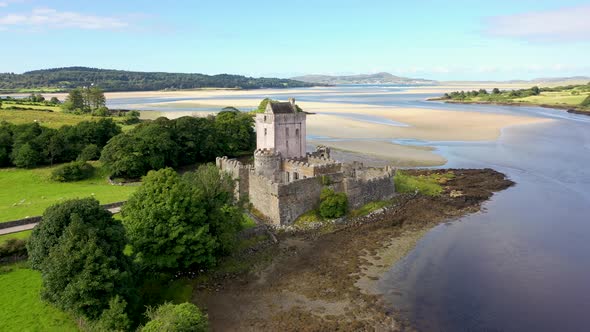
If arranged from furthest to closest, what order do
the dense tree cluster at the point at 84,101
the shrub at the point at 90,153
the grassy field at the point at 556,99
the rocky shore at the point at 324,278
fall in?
the grassy field at the point at 556,99 < the dense tree cluster at the point at 84,101 < the shrub at the point at 90,153 < the rocky shore at the point at 324,278

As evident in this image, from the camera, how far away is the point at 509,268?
22078 mm

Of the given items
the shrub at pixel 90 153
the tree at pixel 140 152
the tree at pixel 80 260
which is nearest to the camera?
the tree at pixel 80 260

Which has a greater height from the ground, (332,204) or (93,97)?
(93,97)

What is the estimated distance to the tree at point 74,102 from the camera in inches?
2872

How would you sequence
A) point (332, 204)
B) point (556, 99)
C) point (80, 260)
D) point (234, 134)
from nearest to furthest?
point (80, 260) → point (332, 204) → point (234, 134) → point (556, 99)

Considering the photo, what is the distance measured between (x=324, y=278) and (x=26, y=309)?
1233 centimetres

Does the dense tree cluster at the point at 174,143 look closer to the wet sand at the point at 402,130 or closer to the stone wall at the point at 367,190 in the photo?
the wet sand at the point at 402,130

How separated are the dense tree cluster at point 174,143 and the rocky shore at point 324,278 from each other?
19228 millimetres

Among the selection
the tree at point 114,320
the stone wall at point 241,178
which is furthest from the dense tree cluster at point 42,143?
the tree at point 114,320

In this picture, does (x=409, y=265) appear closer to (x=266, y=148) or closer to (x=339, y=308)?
(x=339, y=308)

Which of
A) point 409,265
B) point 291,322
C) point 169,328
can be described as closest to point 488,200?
point 409,265

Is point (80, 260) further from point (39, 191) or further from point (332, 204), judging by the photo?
point (39, 191)

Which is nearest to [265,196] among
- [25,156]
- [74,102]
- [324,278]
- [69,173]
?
[324,278]

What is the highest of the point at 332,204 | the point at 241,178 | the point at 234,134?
the point at 234,134
